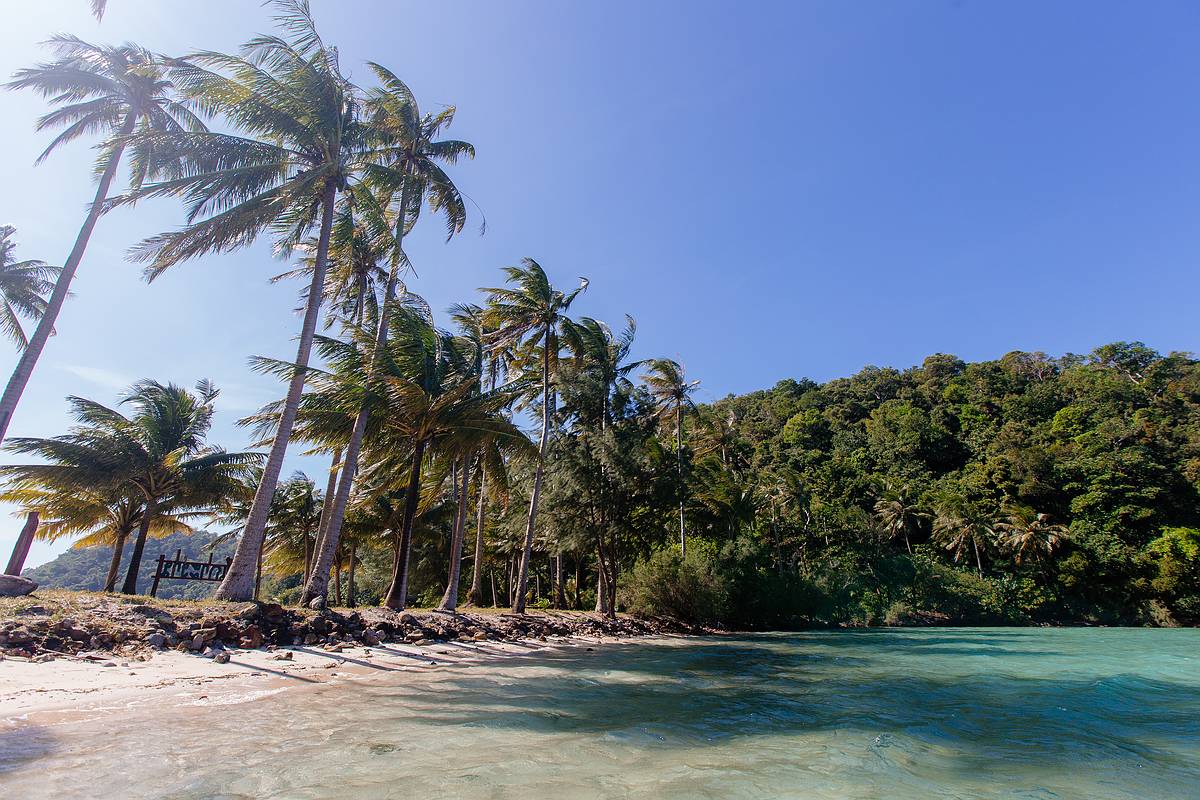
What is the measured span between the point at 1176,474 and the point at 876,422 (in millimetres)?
23062

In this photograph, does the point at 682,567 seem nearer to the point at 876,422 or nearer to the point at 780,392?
the point at 876,422

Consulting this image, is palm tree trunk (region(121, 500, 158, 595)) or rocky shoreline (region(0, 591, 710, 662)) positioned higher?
palm tree trunk (region(121, 500, 158, 595))

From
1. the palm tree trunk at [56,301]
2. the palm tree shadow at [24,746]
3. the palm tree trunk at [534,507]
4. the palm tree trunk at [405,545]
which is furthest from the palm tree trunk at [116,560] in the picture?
the palm tree shadow at [24,746]

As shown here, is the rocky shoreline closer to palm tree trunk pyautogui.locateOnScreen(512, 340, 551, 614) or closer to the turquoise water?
the turquoise water

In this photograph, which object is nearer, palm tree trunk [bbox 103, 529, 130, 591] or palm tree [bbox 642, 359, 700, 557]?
palm tree trunk [bbox 103, 529, 130, 591]

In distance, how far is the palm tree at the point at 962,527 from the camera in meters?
43.0

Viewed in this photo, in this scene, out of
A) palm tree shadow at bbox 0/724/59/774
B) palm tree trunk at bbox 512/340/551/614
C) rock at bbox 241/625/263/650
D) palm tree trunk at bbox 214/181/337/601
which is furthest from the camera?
palm tree trunk at bbox 512/340/551/614

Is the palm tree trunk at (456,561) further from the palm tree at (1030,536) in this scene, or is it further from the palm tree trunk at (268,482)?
the palm tree at (1030,536)

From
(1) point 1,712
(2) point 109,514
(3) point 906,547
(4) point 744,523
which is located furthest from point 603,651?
(3) point 906,547

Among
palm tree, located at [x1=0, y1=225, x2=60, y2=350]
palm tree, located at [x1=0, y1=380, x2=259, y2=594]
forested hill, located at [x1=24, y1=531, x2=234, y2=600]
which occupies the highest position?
palm tree, located at [x1=0, y1=225, x2=60, y2=350]

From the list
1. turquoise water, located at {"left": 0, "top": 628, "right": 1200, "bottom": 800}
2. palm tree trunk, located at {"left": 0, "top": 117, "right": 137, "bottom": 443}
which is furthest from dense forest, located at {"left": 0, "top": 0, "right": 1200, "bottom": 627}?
turquoise water, located at {"left": 0, "top": 628, "right": 1200, "bottom": 800}

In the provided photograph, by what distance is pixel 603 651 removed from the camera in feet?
45.8

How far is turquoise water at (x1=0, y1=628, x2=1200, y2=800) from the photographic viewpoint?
3.43 m

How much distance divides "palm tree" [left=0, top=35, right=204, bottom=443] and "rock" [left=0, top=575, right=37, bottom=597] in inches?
255
